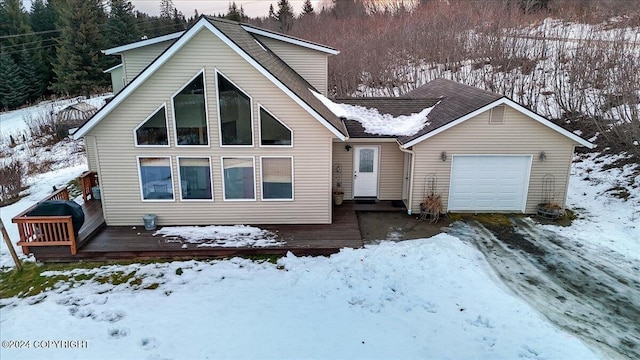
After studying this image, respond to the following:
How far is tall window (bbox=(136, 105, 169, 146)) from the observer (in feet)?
30.5

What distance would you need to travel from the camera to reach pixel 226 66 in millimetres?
9086

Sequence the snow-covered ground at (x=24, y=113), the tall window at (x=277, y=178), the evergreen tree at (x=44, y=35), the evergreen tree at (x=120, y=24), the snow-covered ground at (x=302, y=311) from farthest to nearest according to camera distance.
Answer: the evergreen tree at (x=120, y=24), the evergreen tree at (x=44, y=35), the snow-covered ground at (x=24, y=113), the tall window at (x=277, y=178), the snow-covered ground at (x=302, y=311)

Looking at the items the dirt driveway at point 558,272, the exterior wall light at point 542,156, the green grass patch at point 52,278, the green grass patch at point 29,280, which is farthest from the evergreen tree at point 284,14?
the green grass patch at point 29,280

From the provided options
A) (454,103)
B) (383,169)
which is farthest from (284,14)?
(383,169)

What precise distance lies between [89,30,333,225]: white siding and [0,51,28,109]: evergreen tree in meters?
37.6

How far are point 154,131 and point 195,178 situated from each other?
1589mm

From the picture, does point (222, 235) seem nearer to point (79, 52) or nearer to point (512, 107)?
point (512, 107)

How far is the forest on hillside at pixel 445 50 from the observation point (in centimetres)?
1592

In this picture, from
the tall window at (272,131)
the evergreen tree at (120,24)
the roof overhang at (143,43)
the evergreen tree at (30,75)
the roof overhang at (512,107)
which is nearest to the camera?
the tall window at (272,131)

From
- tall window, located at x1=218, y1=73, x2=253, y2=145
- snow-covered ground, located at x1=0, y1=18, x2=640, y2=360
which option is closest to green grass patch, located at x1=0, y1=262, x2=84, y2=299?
snow-covered ground, located at x1=0, y1=18, x2=640, y2=360

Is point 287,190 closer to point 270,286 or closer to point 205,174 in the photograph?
point 205,174

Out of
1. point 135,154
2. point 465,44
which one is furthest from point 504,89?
point 135,154

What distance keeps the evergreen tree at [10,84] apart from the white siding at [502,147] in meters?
43.2

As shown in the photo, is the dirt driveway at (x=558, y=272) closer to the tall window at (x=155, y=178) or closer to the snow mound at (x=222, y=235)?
the snow mound at (x=222, y=235)
